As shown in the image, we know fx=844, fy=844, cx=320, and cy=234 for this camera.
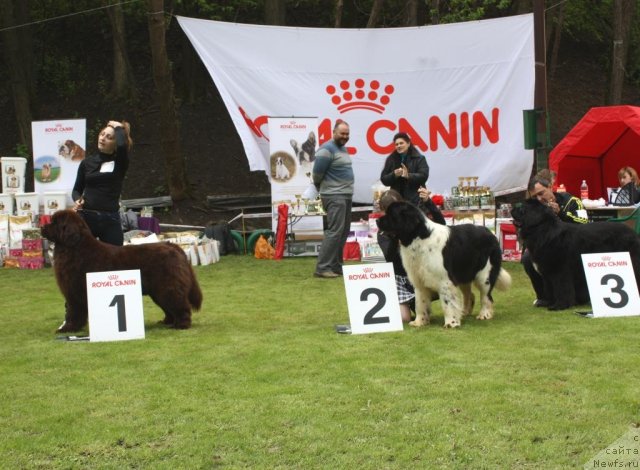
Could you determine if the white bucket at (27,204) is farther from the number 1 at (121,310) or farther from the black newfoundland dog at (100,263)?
the number 1 at (121,310)

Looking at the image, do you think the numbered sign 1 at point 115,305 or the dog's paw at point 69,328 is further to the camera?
the dog's paw at point 69,328

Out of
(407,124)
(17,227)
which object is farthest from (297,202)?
(17,227)

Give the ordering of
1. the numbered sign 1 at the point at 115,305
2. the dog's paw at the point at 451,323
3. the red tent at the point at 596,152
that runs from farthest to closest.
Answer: the red tent at the point at 596,152, the dog's paw at the point at 451,323, the numbered sign 1 at the point at 115,305

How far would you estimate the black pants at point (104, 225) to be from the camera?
22.8 feet

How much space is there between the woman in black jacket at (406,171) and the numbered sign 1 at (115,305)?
2547mm

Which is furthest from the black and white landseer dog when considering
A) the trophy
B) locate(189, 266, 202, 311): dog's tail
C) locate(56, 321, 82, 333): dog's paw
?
the trophy

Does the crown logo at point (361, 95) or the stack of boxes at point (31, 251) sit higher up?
the crown logo at point (361, 95)

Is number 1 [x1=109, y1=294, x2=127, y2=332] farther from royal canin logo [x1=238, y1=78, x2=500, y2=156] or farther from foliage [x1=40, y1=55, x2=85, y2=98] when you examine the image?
foliage [x1=40, y1=55, x2=85, y2=98]

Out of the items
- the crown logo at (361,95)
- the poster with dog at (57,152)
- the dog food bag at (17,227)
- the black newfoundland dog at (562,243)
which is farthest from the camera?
the crown logo at (361,95)

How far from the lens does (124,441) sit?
12.8 feet

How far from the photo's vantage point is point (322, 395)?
179 inches

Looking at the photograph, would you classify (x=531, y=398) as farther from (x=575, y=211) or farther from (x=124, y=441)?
(x=575, y=211)

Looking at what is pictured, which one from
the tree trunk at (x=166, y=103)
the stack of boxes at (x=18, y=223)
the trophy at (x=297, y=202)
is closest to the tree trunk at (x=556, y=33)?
the tree trunk at (x=166, y=103)

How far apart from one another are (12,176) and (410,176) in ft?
28.1
